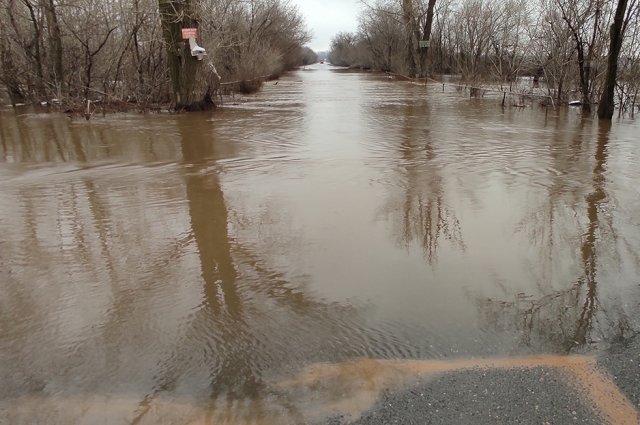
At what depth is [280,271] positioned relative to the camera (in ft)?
15.5

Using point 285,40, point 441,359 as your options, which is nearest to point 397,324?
point 441,359

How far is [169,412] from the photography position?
9.68ft

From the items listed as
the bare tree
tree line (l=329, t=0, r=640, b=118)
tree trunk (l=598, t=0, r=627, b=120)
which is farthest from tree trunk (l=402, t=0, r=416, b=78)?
tree trunk (l=598, t=0, r=627, b=120)

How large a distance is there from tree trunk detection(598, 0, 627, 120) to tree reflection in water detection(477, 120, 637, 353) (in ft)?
29.5

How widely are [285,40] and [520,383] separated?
2017 inches

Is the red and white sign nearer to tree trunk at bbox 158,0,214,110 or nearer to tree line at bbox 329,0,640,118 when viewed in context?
tree trunk at bbox 158,0,214,110

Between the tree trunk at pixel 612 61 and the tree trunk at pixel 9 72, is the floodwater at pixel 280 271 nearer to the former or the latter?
the tree trunk at pixel 612 61

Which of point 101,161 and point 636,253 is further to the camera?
point 101,161

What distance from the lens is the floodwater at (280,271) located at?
3.26 meters

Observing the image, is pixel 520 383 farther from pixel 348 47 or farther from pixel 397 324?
pixel 348 47

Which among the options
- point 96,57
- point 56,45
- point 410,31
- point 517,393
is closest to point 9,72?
point 56,45

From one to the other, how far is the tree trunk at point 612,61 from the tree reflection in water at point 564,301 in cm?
898

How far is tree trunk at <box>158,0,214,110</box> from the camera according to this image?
14.4m

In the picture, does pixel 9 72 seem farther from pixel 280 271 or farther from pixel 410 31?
pixel 410 31
